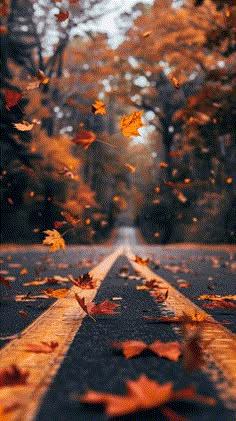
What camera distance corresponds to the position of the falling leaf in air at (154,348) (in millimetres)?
2975

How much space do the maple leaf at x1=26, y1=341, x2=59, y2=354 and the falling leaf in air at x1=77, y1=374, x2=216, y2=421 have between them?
82cm

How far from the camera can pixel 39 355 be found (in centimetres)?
299

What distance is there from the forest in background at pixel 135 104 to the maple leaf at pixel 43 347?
1211 cm

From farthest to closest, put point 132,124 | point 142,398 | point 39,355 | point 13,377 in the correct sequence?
point 132,124, point 39,355, point 13,377, point 142,398

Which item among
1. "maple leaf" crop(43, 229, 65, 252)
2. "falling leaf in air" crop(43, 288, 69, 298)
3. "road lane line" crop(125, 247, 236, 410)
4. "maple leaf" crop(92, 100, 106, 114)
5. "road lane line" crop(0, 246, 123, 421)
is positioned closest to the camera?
"road lane line" crop(0, 246, 123, 421)

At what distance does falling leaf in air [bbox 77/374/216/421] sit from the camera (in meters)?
1.99

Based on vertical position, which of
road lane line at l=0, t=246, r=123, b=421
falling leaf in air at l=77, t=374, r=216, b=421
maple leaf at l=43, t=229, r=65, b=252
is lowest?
road lane line at l=0, t=246, r=123, b=421

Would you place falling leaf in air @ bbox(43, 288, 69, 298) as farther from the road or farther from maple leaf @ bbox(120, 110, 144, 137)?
maple leaf @ bbox(120, 110, 144, 137)

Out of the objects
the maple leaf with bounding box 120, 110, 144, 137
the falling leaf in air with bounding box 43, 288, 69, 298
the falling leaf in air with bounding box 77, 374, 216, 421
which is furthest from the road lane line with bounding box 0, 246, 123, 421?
the maple leaf with bounding box 120, 110, 144, 137

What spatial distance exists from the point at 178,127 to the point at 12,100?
28.8 m

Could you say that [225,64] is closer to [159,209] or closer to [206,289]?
[159,209]

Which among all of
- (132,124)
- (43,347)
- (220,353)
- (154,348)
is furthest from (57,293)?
(220,353)

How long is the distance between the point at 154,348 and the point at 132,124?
10.1ft

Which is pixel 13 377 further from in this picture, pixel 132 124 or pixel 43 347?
pixel 132 124
